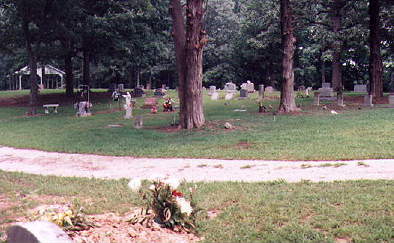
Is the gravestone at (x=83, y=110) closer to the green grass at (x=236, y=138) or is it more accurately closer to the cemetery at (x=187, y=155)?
the cemetery at (x=187, y=155)

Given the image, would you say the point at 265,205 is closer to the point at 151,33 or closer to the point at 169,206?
the point at 169,206

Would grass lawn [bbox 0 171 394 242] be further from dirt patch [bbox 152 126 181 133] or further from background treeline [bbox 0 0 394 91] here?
background treeline [bbox 0 0 394 91]

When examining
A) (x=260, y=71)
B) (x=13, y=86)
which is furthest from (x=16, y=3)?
(x=13, y=86)

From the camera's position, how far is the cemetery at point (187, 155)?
5.69 m

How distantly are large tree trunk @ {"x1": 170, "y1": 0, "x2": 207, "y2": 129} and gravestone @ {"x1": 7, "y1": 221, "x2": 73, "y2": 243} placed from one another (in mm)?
13306

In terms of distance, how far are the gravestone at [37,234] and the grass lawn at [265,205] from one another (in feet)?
6.70

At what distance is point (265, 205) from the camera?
680cm

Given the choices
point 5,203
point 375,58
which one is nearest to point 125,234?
point 5,203

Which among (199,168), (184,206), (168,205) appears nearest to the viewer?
(184,206)

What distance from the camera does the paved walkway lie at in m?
9.03

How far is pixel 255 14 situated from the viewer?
4338 centimetres

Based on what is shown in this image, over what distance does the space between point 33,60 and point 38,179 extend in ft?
76.4

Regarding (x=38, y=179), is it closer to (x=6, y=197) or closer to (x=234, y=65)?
(x=6, y=197)

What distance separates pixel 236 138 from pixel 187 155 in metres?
2.77
